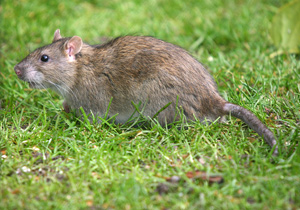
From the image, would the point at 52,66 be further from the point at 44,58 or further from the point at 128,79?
the point at 128,79

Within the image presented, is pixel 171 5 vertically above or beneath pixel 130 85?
above

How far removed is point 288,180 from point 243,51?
3756 mm

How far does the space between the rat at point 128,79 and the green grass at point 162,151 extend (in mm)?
224

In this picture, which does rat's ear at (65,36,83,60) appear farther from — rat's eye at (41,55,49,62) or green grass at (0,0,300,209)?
green grass at (0,0,300,209)

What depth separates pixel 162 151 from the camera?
4402mm

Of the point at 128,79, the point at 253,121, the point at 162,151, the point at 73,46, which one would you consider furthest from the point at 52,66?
the point at 253,121

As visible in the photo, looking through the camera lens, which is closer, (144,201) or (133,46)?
(144,201)

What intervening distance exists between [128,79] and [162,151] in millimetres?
1065

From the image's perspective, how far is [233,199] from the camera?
352cm

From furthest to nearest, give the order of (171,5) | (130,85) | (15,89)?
1. (171,5)
2. (15,89)
3. (130,85)

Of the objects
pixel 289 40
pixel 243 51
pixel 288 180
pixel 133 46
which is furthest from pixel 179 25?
pixel 288 180

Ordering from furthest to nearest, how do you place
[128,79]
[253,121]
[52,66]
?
[52,66] < [128,79] < [253,121]

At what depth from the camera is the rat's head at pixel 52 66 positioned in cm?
511

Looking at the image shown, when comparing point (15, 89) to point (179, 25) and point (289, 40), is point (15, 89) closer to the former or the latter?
point (179, 25)
